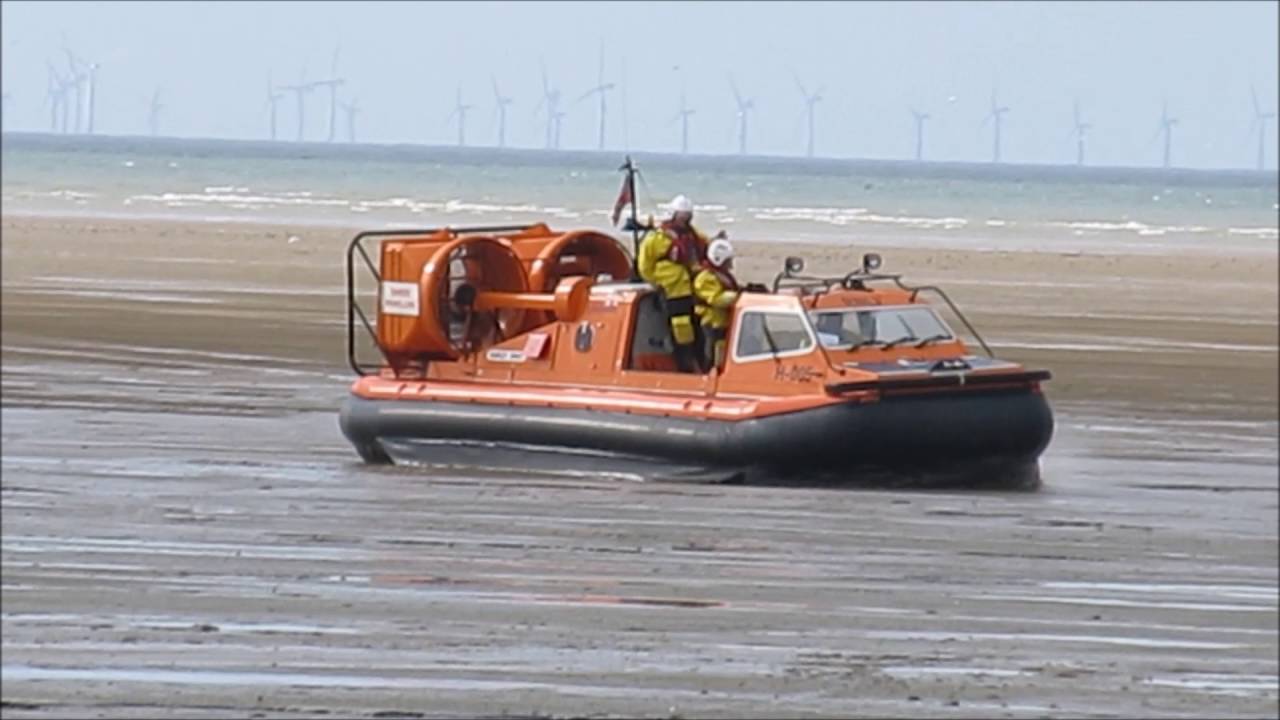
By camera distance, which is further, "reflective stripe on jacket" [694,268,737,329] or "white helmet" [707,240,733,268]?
"white helmet" [707,240,733,268]

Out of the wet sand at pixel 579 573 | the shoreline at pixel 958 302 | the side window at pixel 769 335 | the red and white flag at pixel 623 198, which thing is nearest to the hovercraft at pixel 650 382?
the side window at pixel 769 335

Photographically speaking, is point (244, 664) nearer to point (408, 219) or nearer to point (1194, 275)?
point (1194, 275)

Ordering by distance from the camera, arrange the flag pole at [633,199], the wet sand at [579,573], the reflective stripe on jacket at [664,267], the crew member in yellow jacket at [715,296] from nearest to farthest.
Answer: the wet sand at [579,573] < the crew member in yellow jacket at [715,296] < the reflective stripe on jacket at [664,267] < the flag pole at [633,199]

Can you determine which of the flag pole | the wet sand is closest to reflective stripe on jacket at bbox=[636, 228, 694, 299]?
the flag pole

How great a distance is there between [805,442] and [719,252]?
3.62ft

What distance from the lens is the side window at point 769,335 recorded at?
10.9 m

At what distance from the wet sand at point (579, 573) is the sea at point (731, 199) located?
38.3 feet

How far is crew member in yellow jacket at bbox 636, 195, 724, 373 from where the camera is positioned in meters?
11.3

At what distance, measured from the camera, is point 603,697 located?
5973 millimetres

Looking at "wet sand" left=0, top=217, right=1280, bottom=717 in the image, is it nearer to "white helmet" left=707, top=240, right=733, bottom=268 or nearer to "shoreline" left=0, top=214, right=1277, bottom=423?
"shoreline" left=0, top=214, right=1277, bottom=423

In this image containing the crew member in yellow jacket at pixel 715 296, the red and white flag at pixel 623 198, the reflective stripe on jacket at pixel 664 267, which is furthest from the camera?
the red and white flag at pixel 623 198

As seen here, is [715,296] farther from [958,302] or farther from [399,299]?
[958,302]

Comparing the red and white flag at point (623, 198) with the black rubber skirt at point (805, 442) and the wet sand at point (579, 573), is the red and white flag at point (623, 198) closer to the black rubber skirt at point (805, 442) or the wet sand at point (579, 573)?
the black rubber skirt at point (805, 442)

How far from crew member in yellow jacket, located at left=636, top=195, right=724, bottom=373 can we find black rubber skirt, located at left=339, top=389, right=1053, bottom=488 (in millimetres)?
466
